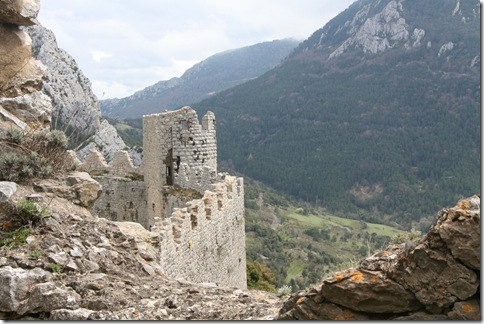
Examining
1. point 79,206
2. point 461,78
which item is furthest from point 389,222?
point 79,206

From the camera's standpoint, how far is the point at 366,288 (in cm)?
425

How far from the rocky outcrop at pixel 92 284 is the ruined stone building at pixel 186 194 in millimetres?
3166

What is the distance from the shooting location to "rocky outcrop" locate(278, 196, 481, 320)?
3.82m

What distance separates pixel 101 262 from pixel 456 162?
275ft

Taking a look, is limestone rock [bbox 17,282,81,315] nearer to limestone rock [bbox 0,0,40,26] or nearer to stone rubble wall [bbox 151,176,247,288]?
stone rubble wall [bbox 151,176,247,288]

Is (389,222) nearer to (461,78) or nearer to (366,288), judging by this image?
(461,78)

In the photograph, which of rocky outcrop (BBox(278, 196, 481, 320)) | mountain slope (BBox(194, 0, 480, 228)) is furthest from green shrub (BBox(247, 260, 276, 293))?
mountain slope (BBox(194, 0, 480, 228))

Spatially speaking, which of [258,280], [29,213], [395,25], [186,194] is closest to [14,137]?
[29,213]

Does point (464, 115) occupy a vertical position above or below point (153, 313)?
above

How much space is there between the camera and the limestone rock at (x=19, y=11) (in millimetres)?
9586

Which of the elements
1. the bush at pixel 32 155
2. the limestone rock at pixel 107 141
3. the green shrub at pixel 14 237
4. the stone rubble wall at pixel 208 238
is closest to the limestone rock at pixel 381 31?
the limestone rock at pixel 107 141

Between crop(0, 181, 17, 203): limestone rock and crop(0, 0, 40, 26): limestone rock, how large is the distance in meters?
4.09

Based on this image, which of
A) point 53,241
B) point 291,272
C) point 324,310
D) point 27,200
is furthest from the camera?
point 291,272

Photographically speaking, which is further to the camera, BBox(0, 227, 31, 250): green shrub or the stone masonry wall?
the stone masonry wall
